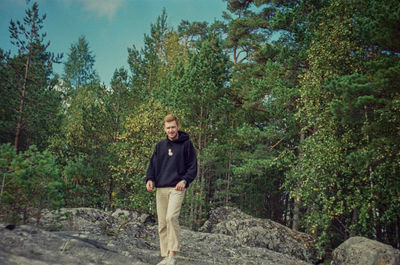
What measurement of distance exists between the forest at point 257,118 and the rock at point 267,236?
0.52m

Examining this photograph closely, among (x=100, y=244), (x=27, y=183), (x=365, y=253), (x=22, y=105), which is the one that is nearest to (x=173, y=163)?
(x=100, y=244)

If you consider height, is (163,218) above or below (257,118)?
below

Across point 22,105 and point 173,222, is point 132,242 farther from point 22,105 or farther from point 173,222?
point 22,105

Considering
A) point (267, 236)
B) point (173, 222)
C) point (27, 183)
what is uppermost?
point (27, 183)

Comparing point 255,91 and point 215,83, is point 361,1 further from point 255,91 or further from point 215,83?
point 215,83

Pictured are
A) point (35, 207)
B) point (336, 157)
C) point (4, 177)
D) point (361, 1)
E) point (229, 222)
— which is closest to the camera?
point (4, 177)

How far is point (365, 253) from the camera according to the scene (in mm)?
6992

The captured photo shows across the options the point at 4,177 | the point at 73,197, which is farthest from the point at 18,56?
the point at 4,177

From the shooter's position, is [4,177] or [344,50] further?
[344,50]

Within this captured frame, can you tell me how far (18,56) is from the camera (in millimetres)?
11734

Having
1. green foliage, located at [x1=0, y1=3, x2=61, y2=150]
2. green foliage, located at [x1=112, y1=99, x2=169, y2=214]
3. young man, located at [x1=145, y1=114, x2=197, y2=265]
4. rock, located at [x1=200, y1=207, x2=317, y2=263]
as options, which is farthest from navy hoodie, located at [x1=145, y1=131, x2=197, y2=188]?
green foliage, located at [x1=0, y1=3, x2=61, y2=150]

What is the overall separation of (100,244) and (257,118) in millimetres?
13070

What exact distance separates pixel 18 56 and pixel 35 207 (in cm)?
871

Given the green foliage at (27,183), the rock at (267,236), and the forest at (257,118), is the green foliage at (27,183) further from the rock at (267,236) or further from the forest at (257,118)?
the rock at (267,236)
